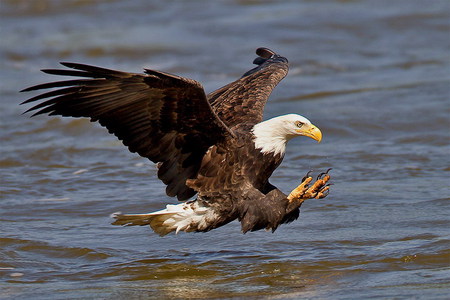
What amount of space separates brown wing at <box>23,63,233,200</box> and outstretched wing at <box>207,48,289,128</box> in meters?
0.59

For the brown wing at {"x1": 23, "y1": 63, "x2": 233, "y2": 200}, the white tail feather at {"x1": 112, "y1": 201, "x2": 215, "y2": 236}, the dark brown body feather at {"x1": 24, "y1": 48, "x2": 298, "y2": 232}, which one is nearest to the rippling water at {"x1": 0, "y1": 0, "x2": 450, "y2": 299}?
the white tail feather at {"x1": 112, "y1": 201, "x2": 215, "y2": 236}

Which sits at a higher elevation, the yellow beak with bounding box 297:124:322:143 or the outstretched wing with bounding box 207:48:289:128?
the outstretched wing with bounding box 207:48:289:128

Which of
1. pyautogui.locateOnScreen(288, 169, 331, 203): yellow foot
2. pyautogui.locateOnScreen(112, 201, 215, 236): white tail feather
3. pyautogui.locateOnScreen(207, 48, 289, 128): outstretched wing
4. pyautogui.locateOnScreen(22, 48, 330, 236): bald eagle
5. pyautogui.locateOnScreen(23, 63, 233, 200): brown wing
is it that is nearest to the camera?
pyautogui.locateOnScreen(23, 63, 233, 200): brown wing

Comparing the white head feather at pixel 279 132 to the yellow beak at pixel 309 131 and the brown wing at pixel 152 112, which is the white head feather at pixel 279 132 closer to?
the yellow beak at pixel 309 131

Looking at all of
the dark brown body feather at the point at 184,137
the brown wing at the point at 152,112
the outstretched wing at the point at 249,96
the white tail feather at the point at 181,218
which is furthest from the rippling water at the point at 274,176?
the outstretched wing at the point at 249,96

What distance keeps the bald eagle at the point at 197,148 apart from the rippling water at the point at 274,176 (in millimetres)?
338

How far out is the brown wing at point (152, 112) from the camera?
578 cm

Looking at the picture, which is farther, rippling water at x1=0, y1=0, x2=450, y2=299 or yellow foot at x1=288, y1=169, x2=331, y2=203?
yellow foot at x1=288, y1=169, x2=331, y2=203

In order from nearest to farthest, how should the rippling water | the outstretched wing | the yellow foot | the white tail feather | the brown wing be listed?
the brown wing, the rippling water, the yellow foot, the white tail feather, the outstretched wing

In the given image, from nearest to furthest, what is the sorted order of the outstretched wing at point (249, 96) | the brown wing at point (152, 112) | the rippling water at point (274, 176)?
1. the brown wing at point (152, 112)
2. the rippling water at point (274, 176)
3. the outstretched wing at point (249, 96)

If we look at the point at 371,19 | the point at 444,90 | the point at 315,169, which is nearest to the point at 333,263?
the point at 315,169

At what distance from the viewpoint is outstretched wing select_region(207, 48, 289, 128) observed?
7.00m

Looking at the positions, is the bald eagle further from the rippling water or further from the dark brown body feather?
the rippling water

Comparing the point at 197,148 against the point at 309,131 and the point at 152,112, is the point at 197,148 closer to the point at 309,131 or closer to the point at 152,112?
the point at 152,112
